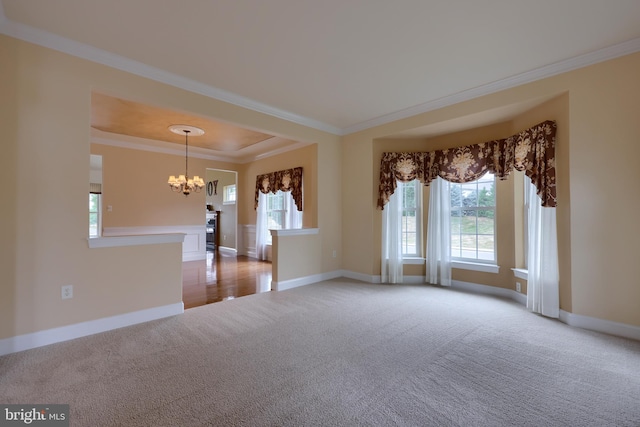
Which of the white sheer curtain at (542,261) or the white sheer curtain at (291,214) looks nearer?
the white sheer curtain at (542,261)

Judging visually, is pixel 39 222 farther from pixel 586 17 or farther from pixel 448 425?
pixel 586 17

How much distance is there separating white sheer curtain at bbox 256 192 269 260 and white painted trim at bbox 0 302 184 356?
3.94 metres

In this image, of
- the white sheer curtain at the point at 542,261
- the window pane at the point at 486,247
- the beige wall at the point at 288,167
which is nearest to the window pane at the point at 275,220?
the beige wall at the point at 288,167

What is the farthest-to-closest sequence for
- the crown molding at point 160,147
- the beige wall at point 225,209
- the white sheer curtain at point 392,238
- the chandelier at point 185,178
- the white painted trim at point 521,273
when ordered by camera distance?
1. the beige wall at point 225,209
2. the crown molding at point 160,147
3. the chandelier at point 185,178
4. the white sheer curtain at point 392,238
5. the white painted trim at point 521,273

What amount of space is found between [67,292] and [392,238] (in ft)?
13.8

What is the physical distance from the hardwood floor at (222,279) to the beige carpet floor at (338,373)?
2.99 ft

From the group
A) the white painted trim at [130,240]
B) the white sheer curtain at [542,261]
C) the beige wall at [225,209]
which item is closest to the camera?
the white painted trim at [130,240]

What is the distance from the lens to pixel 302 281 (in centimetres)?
469

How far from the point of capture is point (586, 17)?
2.28 metres

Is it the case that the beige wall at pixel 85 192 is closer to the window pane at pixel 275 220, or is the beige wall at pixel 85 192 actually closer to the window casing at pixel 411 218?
the window casing at pixel 411 218

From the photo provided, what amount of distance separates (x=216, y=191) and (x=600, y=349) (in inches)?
392

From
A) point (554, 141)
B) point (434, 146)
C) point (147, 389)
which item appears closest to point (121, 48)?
point (147, 389)

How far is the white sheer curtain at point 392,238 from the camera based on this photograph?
471 centimetres

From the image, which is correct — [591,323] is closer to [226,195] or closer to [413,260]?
[413,260]
